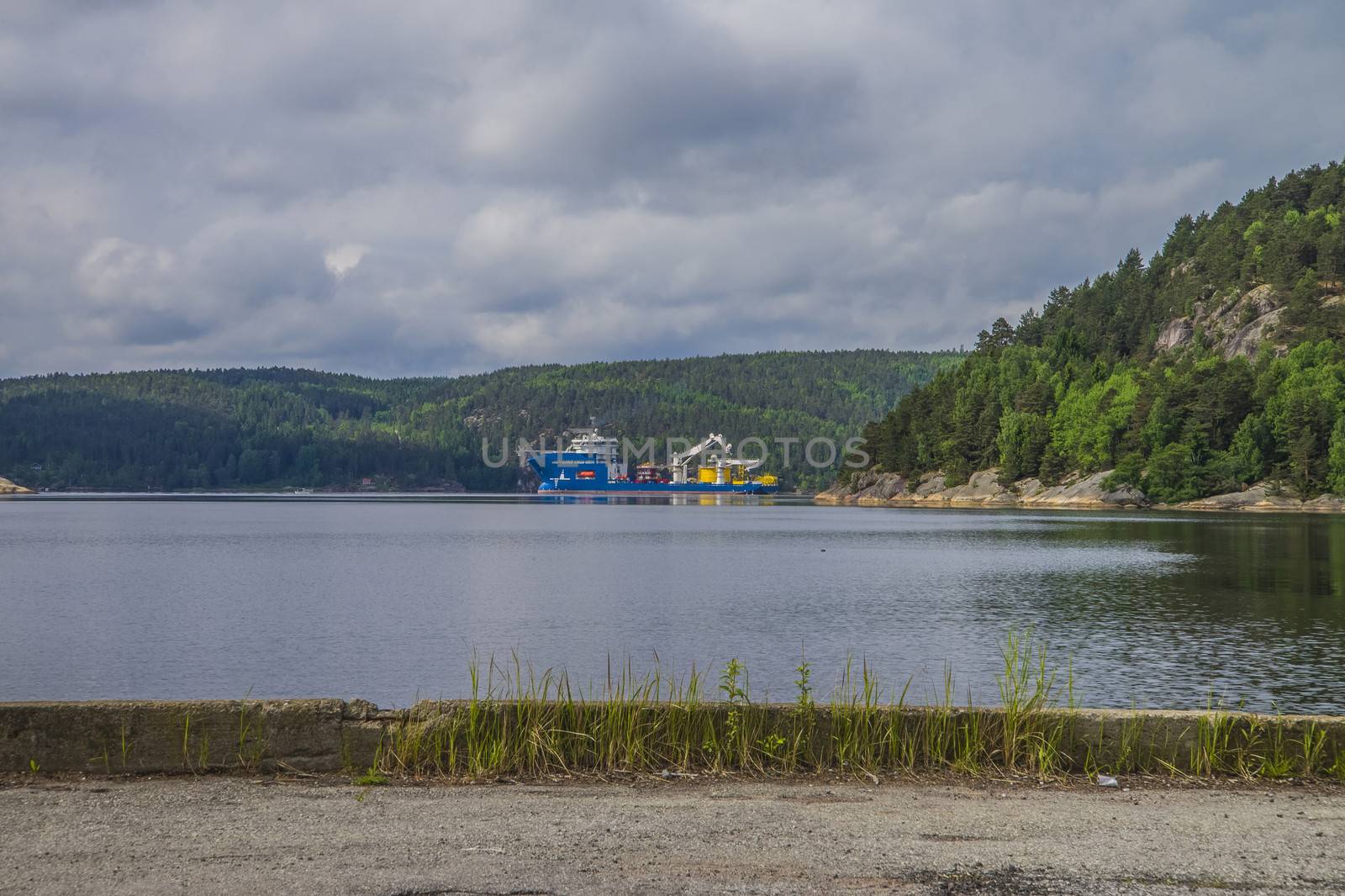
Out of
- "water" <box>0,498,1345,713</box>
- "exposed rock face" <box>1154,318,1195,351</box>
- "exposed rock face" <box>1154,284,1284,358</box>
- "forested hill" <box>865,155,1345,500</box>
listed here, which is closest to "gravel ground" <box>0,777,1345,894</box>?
"water" <box>0,498,1345,713</box>

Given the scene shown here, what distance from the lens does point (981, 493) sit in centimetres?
12862

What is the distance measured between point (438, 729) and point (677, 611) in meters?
22.0

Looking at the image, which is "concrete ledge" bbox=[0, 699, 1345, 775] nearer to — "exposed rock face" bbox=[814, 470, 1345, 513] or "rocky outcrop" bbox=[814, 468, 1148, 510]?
"exposed rock face" bbox=[814, 470, 1345, 513]

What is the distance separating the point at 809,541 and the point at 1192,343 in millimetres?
93201

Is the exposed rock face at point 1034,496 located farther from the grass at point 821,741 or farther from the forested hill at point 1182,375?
the grass at point 821,741

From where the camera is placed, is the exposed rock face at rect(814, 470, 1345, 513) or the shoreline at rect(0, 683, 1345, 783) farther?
the exposed rock face at rect(814, 470, 1345, 513)

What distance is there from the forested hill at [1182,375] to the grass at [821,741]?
3808 inches

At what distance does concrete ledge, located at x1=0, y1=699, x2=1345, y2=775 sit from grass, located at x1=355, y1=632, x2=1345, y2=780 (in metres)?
0.01

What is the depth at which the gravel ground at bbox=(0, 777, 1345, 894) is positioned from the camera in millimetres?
5895

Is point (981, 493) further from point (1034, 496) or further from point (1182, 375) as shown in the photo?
point (1182, 375)

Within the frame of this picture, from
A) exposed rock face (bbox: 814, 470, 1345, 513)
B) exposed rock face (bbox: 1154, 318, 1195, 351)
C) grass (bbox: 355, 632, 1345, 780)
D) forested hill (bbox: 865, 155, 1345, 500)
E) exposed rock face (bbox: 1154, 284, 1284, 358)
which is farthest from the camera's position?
exposed rock face (bbox: 1154, 318, 1195, 351)

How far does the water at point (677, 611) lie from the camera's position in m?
19.9

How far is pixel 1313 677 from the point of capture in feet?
62.1

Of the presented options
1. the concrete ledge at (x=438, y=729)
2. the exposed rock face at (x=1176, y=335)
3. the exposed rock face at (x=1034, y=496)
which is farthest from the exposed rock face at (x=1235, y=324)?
the concrete ledge at (x=438, y=729)
